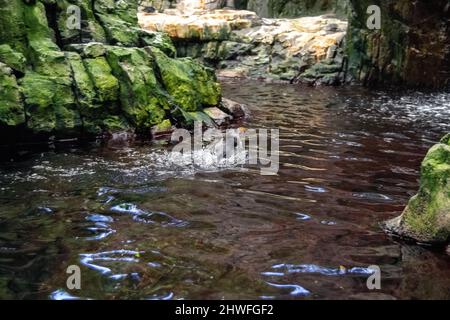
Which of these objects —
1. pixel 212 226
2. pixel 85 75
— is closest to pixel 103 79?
pixel 85 75

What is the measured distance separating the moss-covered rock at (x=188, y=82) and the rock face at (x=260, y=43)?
38.5ft

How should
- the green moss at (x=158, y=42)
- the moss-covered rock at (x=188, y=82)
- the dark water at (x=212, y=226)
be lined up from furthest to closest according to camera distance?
the green moss at (x=158, y=42), the moss-covered rock at (x=188, y=82), the dark water at (x=212, y=226)

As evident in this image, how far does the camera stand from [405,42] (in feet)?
66.7

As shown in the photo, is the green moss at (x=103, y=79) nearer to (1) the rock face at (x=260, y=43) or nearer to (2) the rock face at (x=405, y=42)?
(2) the rock face at (x=405, y=42)

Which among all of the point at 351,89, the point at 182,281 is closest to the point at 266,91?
the point at 351,89

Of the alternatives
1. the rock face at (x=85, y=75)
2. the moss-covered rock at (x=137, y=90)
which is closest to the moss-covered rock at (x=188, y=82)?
the rock face at (x=85, y=75)

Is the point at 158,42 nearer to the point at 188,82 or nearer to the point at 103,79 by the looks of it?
the point at 188,82

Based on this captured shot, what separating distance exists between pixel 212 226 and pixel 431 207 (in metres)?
Answer: 2.55

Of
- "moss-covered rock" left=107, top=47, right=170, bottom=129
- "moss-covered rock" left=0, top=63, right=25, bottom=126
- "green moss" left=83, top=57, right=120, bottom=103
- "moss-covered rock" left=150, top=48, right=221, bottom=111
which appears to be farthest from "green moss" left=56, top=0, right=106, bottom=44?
"moss-covered rock" left=0, top=63, right=25, bottom=126

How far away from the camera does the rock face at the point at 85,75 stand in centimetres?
936

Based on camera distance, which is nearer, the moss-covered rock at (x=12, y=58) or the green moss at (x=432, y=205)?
the green moss at (x=432, y=205)

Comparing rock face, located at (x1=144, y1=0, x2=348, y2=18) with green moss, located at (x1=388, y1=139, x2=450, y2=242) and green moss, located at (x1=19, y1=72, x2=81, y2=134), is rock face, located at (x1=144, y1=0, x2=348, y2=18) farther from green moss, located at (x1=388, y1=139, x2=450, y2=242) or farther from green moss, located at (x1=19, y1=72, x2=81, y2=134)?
green moss, located at (x1=388, y1=139, x2=450, y2=242)

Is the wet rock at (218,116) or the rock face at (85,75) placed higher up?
the rock face at (85,75)

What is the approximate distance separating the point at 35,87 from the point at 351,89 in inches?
619
